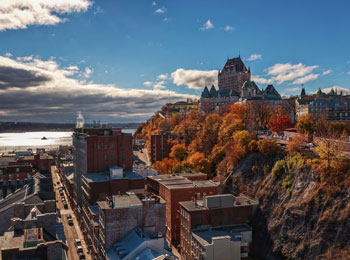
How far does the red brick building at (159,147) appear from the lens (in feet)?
333

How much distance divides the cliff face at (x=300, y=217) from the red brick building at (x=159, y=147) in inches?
1957

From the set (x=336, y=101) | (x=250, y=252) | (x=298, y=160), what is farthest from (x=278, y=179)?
(x=336, y=101)

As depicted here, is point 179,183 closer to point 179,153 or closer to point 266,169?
point 266,169

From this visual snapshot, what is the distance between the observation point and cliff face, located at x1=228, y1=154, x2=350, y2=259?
128 ft

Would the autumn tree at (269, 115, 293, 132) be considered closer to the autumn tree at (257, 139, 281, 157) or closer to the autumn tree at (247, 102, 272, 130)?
the autumn tree at (247, 102, 272, 130)

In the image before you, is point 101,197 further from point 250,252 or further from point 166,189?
point 250,252

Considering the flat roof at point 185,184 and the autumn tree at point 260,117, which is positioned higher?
the autumn tree at point 260,117

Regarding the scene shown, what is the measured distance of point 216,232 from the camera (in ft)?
142

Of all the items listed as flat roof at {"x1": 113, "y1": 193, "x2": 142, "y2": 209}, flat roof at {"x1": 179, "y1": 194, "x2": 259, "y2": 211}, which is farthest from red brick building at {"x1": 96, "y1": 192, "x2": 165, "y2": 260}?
flat roof at {"x1": 179, "y1": 194, "x2": 259, "y2": 211}

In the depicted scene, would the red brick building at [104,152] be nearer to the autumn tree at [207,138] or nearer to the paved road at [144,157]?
the autumn tree at [207,138]

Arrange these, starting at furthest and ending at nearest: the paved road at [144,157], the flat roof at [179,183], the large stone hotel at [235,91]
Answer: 1. the large stone hotel at [235,91]
2. the paved road at [144,157]
3. the flat roof at [179,183]

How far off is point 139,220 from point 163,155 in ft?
220

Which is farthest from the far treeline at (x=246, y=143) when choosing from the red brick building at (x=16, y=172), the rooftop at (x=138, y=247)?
the red brick building at (x=16, y=172)

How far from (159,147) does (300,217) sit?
62.8 meters
